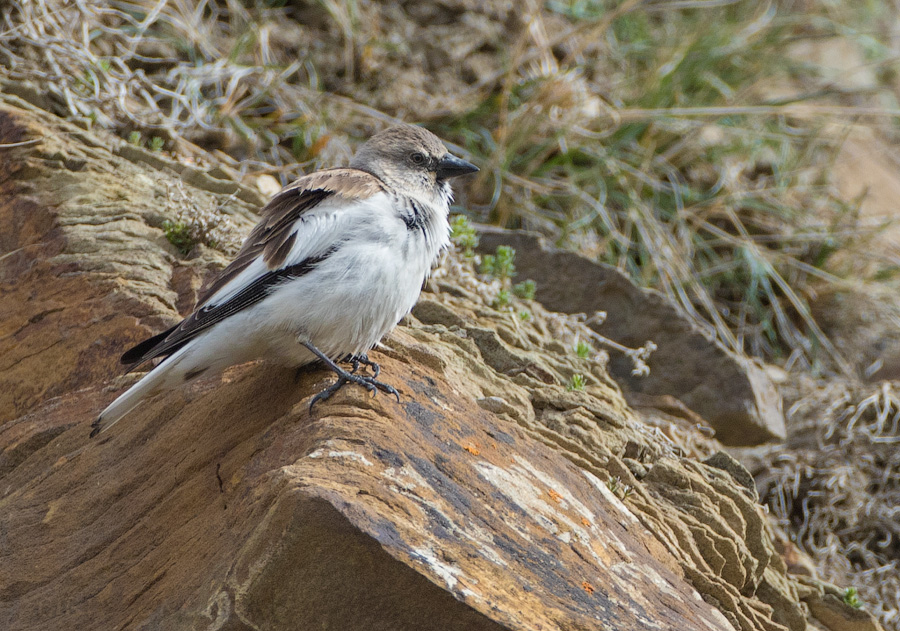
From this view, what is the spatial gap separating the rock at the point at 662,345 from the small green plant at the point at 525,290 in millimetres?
372

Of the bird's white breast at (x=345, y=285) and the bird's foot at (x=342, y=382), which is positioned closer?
the bird's foot at (x=342, y=382)

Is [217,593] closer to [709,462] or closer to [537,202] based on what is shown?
[709,462]

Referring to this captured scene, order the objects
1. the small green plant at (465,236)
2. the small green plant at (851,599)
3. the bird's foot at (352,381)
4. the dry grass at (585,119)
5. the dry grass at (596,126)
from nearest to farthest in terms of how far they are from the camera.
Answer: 1. the bird's foot at (352,381)
2. the small green plant at (851,599)
3. the small green plant at (465,236)
4. the dry grass at (585,119)
5. the dry grass at (596,126)

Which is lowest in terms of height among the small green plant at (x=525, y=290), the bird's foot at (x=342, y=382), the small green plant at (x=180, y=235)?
the small green plant at (x=180, y=235)

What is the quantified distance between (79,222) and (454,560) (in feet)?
9.52

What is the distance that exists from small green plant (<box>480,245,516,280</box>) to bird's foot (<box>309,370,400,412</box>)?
2.03 metres

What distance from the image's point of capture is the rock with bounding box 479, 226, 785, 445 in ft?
18.4

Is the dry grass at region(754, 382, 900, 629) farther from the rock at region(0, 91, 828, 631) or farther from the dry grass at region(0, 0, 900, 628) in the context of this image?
the rock at region(0, 91, 828, 631)

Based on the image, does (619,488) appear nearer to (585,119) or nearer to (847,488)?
(847,488)

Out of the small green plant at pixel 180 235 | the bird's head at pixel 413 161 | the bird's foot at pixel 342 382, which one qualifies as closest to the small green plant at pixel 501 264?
the bird's head at pixel 413 161

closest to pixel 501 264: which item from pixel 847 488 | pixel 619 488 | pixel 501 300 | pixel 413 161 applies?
pixel 501 300

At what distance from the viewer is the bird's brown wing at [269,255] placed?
11.5 feet

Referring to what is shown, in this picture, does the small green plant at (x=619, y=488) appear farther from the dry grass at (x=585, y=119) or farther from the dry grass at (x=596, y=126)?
the dry grass at (x=596, y=126)

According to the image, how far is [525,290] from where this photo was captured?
549 cm
